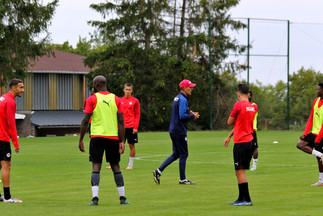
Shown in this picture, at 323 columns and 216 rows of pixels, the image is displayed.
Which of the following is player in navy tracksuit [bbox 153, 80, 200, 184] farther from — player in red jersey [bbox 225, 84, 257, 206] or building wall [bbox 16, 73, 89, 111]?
building wall [bbox 16, 73, 89, 111]

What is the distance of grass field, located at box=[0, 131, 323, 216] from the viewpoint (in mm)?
10562

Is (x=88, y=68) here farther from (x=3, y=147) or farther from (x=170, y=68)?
(x=3, y=147)

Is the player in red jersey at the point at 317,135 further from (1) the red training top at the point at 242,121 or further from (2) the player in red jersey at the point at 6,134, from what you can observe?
(2) the player in red jersey at the point at 6,134

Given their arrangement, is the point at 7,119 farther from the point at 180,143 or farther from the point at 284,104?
the point at 284,104

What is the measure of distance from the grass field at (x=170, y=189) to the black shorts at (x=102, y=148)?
2.69 ft

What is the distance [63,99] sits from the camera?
6819cm

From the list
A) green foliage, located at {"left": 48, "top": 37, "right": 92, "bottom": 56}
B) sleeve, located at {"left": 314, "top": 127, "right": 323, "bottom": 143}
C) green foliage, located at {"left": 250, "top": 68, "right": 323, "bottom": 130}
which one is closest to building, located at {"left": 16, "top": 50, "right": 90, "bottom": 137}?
green foliage, located at {"left": 250, "top": 68, "right": 323, "bottom": 130}

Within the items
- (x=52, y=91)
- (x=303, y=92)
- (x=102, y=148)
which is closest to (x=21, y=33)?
(x=52, y=91)

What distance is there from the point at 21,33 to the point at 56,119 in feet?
60.3

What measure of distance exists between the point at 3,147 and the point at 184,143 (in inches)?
186

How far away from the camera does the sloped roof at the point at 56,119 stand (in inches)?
2409

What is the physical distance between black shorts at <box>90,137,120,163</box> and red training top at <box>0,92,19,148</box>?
62.5 inches

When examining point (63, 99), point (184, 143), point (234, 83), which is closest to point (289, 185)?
point (184, 143)

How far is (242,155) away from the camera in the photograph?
1116 centimetres
